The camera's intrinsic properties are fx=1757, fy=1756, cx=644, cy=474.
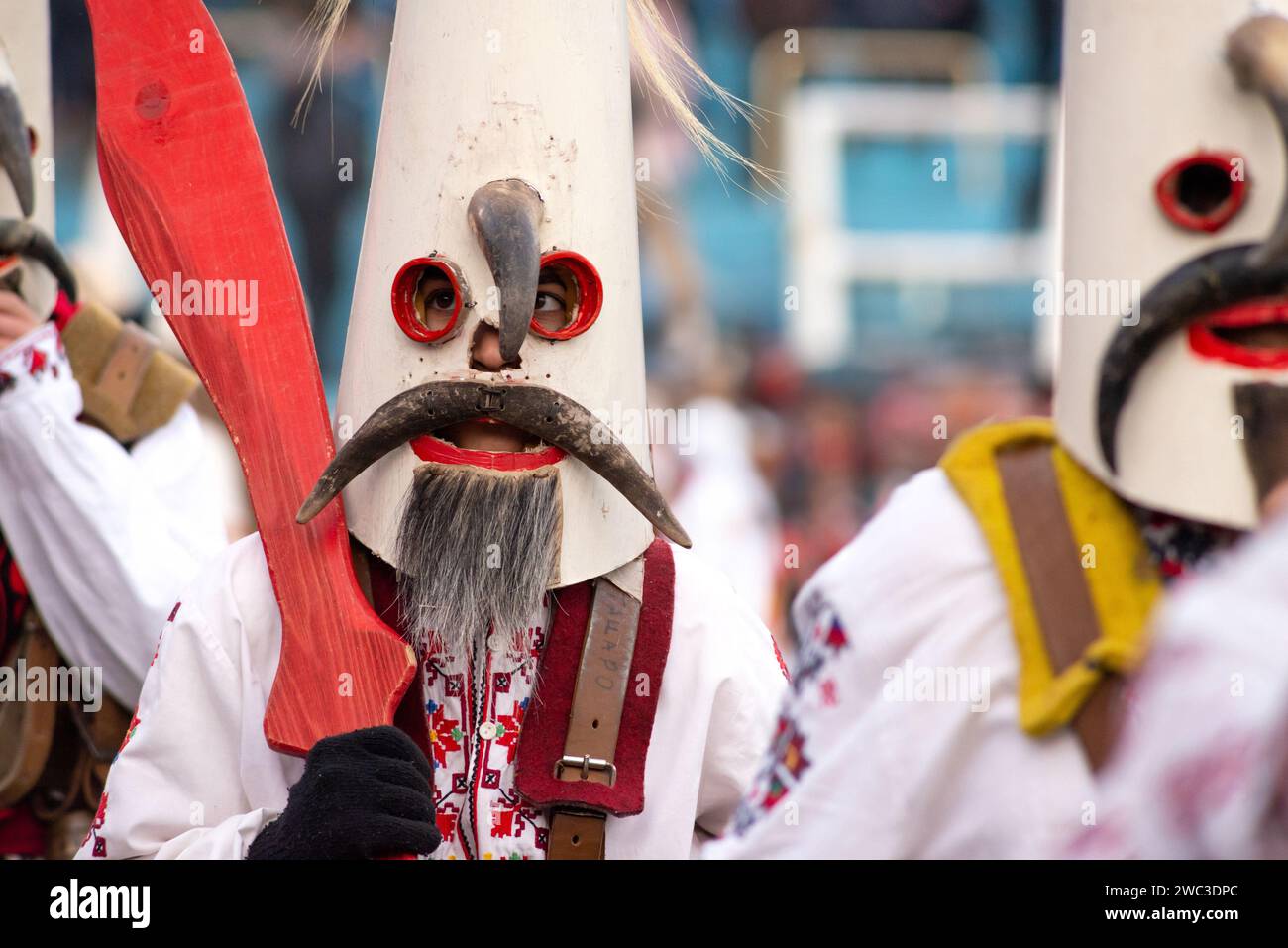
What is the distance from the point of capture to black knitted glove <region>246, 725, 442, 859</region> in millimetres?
2236

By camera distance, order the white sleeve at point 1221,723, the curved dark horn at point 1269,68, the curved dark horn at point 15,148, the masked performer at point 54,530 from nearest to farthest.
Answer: the white sleeve at point 1221,723, the curved dark horn at point 1269,68, the curved dark horn at point 15,148, the masked performer at point 54,530

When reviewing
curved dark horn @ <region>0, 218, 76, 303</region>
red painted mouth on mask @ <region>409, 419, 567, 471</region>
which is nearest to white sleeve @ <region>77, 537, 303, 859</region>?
red painted mouth on mask @ <region>409, 419, 567, 471</region>

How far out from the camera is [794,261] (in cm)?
960

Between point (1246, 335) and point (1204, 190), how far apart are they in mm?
158

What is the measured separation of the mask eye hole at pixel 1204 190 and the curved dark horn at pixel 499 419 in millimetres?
881

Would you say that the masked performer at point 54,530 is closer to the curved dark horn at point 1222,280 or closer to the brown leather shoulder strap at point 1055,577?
the brown leather shoulder strap at point 1055,577

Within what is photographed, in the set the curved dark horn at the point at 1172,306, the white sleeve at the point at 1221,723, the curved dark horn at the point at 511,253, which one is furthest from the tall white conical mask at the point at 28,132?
the white sleeve at the point at 1221,723

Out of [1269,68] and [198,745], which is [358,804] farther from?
[1269,68]

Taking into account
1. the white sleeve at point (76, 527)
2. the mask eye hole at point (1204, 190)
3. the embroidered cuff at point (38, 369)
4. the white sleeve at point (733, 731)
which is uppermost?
the mask eye hole at point (1204, 190)

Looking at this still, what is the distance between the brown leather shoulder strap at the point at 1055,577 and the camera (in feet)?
5.81

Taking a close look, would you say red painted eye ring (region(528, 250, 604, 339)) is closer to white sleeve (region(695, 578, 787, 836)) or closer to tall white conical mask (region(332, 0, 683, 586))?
tall white conical mask (region(332, 0, 683, 586))

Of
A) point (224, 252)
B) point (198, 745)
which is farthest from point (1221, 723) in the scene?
point (224, 252)

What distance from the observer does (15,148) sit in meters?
2.91
